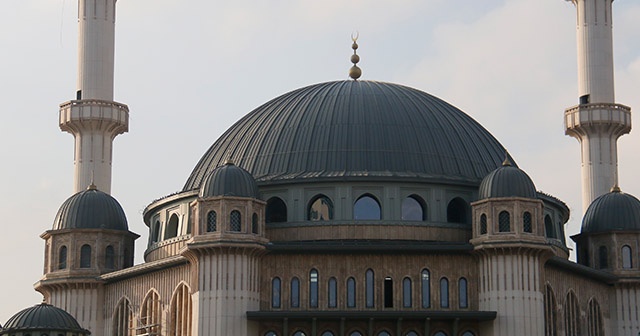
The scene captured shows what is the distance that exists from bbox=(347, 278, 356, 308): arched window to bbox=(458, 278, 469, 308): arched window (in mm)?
4722

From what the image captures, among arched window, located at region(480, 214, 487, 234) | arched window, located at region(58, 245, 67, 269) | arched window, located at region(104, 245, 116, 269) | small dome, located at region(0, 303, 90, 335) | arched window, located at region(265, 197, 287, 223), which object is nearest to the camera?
small dome, located at region(0, 303, 90, 335)

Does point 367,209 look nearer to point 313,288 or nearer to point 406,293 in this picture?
point 406,293

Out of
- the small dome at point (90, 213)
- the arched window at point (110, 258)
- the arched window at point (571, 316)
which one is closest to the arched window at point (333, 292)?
the arched window at point (571, 316)

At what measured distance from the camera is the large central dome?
77688 millimetres

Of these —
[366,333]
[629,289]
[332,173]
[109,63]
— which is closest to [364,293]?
[366,333]

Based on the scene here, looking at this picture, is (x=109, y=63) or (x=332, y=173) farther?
(x=109, y=63)

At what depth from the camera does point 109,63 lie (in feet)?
301

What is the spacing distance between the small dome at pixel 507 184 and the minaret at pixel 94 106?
25.1 m

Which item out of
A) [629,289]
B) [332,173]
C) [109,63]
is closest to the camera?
[332,173]

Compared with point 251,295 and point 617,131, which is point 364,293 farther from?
point 617,131

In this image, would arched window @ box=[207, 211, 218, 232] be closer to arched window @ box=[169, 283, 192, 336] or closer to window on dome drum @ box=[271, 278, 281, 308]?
window on dome drum @ box=[271, 278, 281, 308]

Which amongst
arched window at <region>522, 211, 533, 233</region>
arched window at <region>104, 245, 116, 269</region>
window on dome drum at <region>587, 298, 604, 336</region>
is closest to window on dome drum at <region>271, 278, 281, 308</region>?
arched window at <region>522, 211, 533, 233</region>

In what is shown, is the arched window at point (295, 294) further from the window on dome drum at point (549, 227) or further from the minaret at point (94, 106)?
the minaret at point (94, 106)

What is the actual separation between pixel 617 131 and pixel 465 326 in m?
25.1
